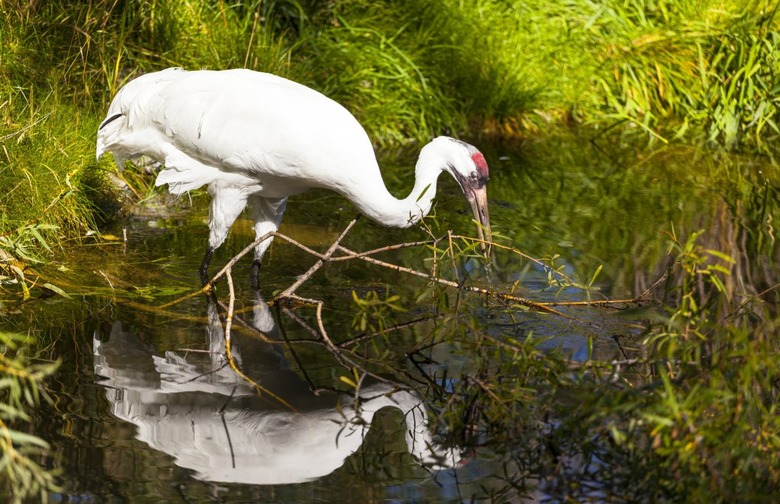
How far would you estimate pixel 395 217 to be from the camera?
4926 millimetres

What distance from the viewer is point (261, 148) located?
4836 millimetres

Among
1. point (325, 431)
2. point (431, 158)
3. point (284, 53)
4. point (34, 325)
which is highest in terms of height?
point (284, 53)

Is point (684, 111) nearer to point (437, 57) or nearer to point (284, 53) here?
point (437, 57)

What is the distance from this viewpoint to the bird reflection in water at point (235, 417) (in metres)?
3.52

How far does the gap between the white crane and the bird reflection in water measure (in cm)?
87

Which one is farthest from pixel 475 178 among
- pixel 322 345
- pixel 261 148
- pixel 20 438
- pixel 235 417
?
pixel 20 438

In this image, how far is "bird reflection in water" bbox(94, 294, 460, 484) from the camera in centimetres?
352

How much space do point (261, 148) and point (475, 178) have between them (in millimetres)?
992

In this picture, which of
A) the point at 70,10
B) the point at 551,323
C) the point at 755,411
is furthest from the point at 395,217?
the point at 70,10

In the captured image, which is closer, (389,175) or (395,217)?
(395,217)

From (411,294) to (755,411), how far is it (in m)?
2.19

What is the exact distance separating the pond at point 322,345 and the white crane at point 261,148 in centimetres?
37

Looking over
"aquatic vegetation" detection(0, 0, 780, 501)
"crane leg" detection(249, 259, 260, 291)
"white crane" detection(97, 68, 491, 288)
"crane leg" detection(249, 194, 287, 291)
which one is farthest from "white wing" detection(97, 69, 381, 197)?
"aquatic vegetation" detection(0, 0, 780, 501)

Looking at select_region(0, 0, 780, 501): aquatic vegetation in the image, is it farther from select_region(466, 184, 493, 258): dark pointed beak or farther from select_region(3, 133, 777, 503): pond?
select_region(466, 184, 493, 258): dark pointed beak
